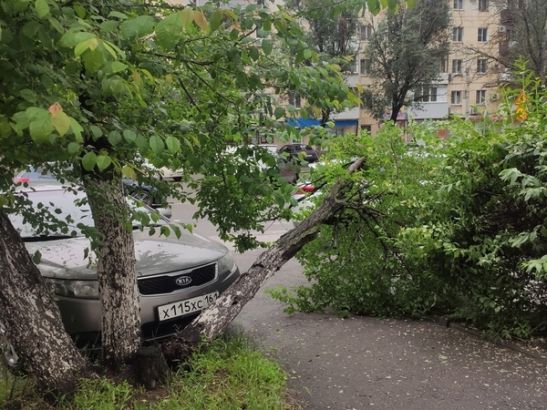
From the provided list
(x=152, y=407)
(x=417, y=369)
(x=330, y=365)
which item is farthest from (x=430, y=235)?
(x=152, y=407)

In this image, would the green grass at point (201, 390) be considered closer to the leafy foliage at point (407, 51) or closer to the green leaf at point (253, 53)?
the green leaf at point (253, 53)

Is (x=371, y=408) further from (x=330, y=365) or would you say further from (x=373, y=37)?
(x=373, y=37)

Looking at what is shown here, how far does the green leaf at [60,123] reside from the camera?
1296mm

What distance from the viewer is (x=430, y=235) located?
3676 mm

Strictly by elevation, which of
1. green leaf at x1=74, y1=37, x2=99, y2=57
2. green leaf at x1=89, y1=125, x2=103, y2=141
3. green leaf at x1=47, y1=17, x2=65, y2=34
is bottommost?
green leaf at x1=89, y1=125, x2=103, y2=141

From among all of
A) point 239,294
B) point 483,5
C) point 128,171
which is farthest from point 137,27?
point 483,5

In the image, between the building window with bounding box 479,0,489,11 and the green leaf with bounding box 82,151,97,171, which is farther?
the building window with bounding box 479,0,489,11

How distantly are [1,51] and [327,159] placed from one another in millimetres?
3470

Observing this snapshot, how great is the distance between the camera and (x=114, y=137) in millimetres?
1951

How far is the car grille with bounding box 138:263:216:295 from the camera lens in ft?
12.9

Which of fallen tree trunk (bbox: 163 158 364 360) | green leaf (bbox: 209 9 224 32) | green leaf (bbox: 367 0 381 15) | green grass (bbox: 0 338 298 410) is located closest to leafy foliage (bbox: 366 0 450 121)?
fallen tree trunk (bbox: 163 158 364 360)

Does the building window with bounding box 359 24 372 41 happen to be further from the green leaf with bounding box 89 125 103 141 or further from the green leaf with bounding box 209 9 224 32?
the green leaf with bounding box 89 125 103 141

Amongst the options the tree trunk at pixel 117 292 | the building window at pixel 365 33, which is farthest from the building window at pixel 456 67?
the tree trunk at pixel 117 292

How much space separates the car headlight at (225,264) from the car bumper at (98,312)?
298mm
